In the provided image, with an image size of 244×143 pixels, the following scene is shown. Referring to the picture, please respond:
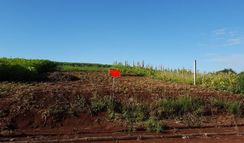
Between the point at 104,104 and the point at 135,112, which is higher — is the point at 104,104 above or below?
above

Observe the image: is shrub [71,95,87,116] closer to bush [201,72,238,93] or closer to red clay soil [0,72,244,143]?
red clay soil [0,72,244,143]

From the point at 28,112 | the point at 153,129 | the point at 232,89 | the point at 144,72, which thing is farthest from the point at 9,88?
the point at 144,72

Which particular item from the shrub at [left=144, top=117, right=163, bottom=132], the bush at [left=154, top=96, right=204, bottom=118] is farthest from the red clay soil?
the bush at [left=154, top=96, right=204, bottom=118]

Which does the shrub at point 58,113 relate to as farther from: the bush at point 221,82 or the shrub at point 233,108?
the bush at point 221,82

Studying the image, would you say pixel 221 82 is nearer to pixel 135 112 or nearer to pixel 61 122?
pixel 135 112

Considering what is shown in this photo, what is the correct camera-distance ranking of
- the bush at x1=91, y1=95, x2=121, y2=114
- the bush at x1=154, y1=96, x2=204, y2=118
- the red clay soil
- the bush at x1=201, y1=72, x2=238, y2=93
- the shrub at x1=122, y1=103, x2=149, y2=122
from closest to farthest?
the red clay soil → the shrub at x1=122, y1=103, x2=149, y2=122 → the bush at x1=91, y1=95, x2=121, y2=114 → the bush at x1=154, y1=96, x2=204, y2=118 → the bush at x1=201, y1=72, x2=238, y2=93

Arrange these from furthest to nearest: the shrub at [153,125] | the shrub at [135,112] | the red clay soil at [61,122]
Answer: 1. the shrub at [135,112]
2. the shrub at [153,125]
3. the red clay soil at [61,122]

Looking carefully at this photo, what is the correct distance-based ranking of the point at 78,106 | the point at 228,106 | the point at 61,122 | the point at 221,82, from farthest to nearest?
the point at 221,82
the point at 228,106
the point at 78,106
the point at 61,122

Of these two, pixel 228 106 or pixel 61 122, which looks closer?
pixel 61 122

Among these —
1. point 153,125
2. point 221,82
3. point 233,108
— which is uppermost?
point 221,82

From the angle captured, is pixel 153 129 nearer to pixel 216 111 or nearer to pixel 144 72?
pixel 216 111

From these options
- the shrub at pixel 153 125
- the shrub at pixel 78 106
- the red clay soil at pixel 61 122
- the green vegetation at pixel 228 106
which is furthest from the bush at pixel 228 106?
the shrub at pixel 78 106

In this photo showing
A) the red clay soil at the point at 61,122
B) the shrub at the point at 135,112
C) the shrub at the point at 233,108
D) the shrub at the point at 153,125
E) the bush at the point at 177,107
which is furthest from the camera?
the shrub at the point at 233,108

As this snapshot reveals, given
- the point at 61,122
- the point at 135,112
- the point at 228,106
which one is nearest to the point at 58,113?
the point at 61,122
